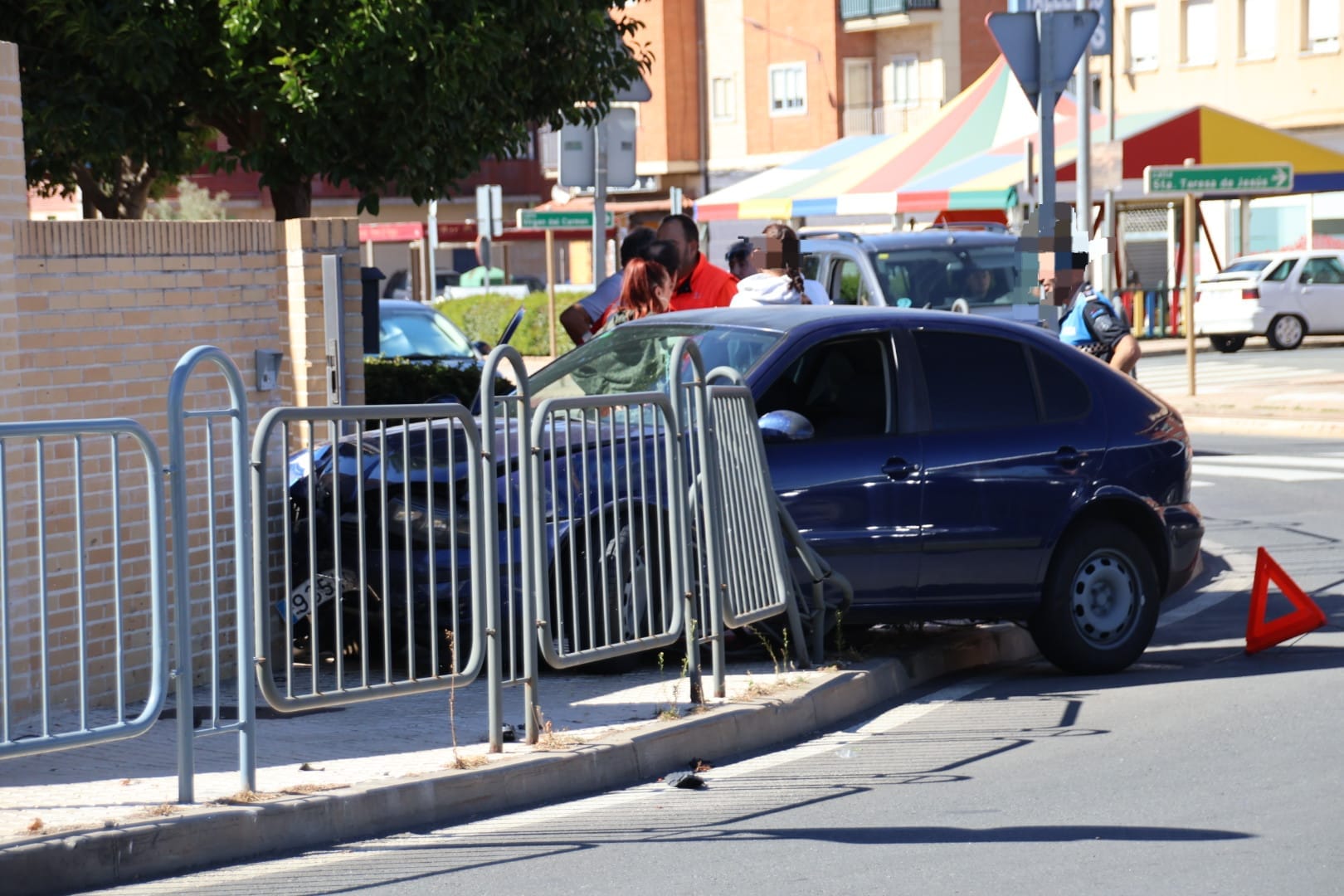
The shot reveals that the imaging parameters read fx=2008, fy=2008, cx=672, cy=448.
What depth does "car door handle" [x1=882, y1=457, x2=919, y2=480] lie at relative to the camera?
8.41m

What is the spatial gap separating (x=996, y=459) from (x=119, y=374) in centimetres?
365

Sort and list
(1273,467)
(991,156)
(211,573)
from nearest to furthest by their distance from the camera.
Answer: (211,573)
(1273,467)
(991,156)

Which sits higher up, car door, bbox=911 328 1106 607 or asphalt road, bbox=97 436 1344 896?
car door, bbox=911 328 1106 607

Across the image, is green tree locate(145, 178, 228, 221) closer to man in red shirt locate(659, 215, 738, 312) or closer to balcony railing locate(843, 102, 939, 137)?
balcony railing locate(843, 102, 939, 137)

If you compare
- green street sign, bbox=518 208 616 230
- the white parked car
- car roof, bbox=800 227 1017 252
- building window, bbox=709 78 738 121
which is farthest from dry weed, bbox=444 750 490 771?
building window, bbox=709 78 738 121

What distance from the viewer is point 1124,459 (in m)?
8.86

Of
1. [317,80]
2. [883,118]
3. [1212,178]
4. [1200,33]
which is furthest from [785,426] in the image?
[883,118]

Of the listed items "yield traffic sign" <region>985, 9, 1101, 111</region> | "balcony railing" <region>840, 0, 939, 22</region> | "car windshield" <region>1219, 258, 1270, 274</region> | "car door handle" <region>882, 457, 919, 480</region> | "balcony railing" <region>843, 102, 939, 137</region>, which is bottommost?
"car door handle" <region>882, 457, 919, 480</region>

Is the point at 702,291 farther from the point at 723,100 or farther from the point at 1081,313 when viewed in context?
the point at 723,100

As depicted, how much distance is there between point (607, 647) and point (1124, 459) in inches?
112

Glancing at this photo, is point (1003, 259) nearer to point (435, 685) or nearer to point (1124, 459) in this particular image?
point (1124, 459)

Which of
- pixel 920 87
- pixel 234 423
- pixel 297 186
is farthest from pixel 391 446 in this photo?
pixel 920 87

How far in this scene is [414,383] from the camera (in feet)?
44.7

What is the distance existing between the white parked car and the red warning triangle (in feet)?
86.8
